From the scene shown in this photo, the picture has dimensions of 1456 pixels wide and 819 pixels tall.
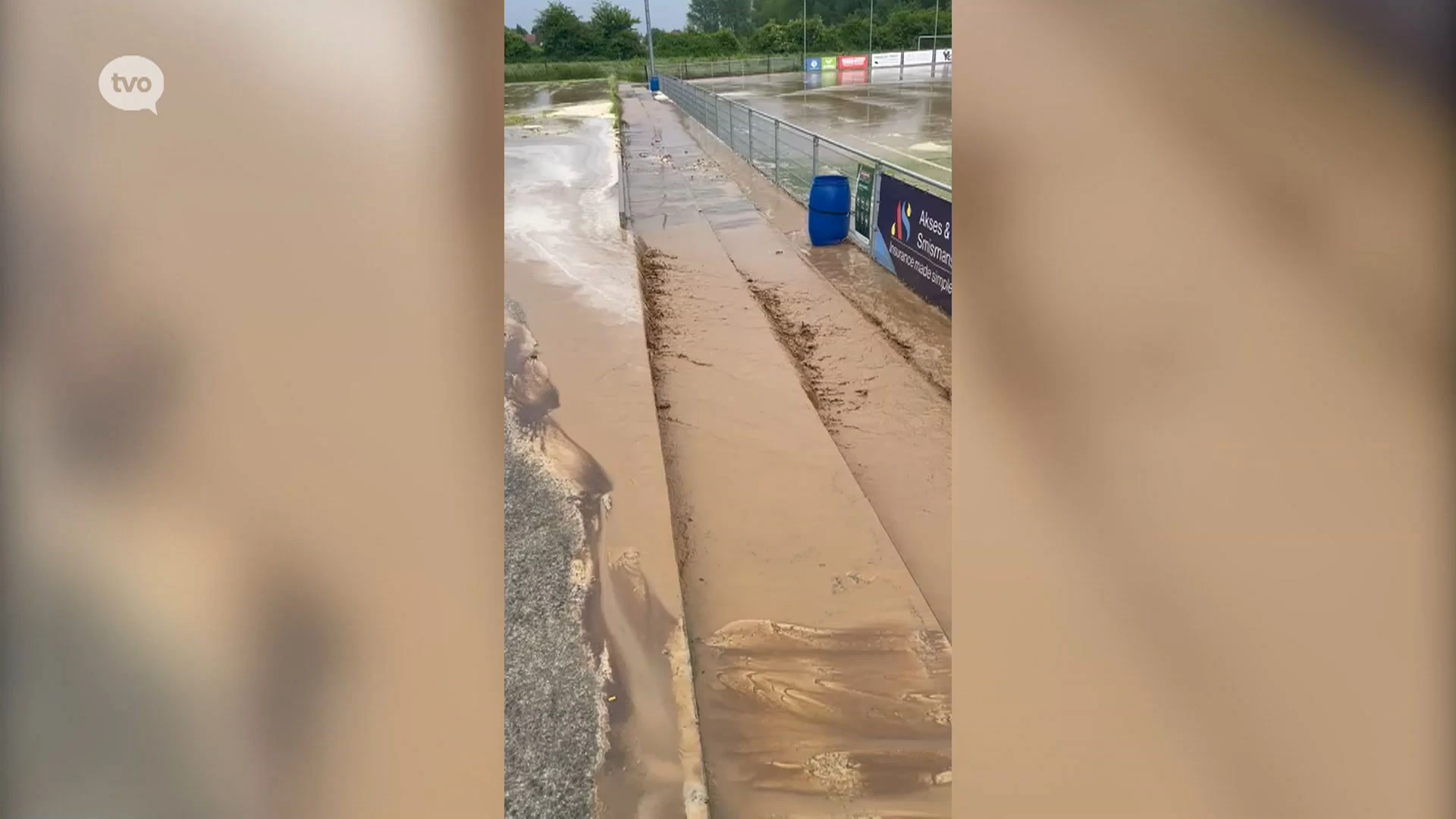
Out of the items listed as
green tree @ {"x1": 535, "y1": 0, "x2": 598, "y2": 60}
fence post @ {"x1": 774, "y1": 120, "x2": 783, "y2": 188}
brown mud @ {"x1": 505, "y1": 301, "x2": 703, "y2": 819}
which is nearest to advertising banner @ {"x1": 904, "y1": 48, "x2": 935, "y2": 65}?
green tree @ {"x1": 535, "y1": 0, "x2": 598, "y2": 60}

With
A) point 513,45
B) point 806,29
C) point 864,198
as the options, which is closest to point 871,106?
point 806,29

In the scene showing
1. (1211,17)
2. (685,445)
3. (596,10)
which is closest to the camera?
(1211,17)

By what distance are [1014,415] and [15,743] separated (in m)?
0.82

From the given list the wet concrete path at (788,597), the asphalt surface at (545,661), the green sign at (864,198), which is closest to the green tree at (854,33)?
the green sign at (864,198)

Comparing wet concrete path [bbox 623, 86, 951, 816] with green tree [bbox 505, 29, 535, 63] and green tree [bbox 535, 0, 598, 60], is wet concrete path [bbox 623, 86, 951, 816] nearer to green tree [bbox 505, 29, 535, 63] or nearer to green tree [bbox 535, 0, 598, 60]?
green tree [bbox 505, 29, 535, 63]

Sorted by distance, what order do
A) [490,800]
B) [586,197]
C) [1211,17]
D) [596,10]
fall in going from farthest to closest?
1. [596,10]
2. [586,197]
3. [490,800]
4. [1211,17]

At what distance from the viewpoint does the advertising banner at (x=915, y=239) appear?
6.95 meters

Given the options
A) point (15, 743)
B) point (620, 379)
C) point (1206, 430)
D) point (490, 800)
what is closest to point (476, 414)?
point (490, 800)

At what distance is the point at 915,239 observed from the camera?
7.66 metres

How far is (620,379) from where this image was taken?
5.47m

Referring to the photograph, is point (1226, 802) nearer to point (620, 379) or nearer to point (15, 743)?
point (15, 743)

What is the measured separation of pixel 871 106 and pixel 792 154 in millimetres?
11660

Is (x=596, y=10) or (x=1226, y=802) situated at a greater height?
(x=596, y=10)

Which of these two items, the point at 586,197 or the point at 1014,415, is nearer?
the point at 1014,415
